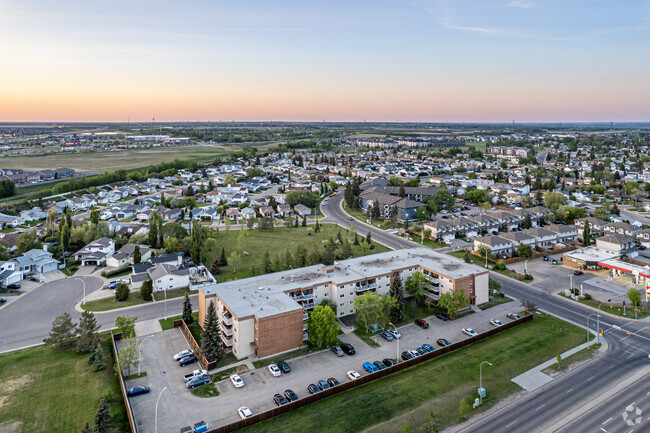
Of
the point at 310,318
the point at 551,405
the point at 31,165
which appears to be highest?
the point at 31,165

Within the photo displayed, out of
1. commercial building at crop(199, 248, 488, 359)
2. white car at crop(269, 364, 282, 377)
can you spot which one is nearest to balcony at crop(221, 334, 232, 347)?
commercial building at crop(199, 248, 488, 359)

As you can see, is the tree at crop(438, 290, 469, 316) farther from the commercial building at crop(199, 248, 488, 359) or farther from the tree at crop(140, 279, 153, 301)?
the tree at crop(140, 279, 153, 301)

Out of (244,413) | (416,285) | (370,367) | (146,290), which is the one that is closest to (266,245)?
(146,290)

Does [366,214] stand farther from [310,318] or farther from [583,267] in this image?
[310,318]

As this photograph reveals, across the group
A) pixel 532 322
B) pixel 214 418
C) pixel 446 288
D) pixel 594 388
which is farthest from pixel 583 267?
pixel 214 418

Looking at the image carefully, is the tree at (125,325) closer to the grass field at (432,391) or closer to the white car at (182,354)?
the white car at (182,354)

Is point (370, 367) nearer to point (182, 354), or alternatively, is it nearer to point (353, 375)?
point (353, 375)

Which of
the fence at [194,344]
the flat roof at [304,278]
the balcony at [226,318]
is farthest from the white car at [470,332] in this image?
the fence at [194,344]
